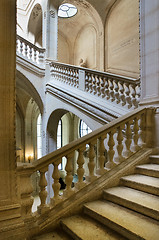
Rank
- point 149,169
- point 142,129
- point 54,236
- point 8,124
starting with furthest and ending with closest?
1. point 142,129
2. point 149,169
3. point 54,236
4. point 8,124

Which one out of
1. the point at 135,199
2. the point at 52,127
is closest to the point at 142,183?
the point at 135,199

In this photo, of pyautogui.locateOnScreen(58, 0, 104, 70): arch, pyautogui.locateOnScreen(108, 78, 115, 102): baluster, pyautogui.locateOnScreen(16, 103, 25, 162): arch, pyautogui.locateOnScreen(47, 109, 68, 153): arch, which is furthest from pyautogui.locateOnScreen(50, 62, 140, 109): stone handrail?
pyautogui.locateOnScreen(16, 103, 25, 162): arch

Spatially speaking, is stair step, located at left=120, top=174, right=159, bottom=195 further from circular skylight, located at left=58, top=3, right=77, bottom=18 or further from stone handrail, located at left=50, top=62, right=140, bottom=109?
circular skylight, located at left=58, top=3, right=77, bottom=18

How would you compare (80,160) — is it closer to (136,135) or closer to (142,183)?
(142,183)

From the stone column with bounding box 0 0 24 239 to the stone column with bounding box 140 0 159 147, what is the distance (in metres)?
2.60

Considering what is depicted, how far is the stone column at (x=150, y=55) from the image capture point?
3650mm

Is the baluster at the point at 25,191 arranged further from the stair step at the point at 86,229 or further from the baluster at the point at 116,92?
the baluster at the point at 116,92

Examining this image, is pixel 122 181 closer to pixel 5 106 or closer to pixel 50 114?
pixel 5 106

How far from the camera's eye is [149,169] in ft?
9.82

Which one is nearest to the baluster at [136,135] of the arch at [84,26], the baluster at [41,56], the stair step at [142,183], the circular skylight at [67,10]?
the stair step at [142,183]

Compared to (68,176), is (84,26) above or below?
above

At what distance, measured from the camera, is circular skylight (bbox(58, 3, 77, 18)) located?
34.5ft

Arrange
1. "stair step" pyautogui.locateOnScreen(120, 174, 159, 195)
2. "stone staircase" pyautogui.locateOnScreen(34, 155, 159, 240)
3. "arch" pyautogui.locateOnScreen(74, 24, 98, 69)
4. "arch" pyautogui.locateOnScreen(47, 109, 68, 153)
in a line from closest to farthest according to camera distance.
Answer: "stone staircase" pyautogui.locateOnScreen(34, 155, 159, 240) → "stair step" pyautogui.locateOnScreen(120, 174, 159, 195) → "arch" pyautogui.locateOnScreen(47, 109, 68, 153) → "arch" pyautogui.locateOnScreen(74, 24, 98, 69)

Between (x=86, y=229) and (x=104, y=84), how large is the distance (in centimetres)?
348
